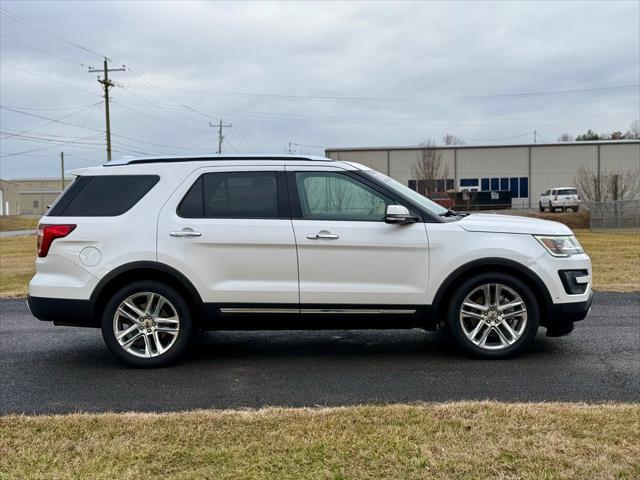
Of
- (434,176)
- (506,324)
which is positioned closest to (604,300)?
(506,324)

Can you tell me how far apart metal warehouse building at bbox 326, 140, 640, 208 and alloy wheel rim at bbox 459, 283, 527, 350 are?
55853 mm

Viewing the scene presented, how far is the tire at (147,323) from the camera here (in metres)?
5.68

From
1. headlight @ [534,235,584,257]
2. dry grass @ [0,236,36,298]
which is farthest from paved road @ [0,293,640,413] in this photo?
dry grass @ [0,236,36,298]

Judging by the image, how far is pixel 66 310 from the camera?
5.70 metres

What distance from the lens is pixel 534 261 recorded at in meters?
5.63

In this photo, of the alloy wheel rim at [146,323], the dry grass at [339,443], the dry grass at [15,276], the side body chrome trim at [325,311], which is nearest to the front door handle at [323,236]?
the side body chrome trim at [325,311]

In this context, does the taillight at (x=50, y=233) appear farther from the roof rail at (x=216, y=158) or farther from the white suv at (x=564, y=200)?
the white suv at (x=564, y=200)

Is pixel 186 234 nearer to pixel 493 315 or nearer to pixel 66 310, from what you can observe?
pixel 66 310

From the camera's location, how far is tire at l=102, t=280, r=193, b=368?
18.6 feet

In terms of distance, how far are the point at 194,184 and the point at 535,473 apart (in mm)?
3857

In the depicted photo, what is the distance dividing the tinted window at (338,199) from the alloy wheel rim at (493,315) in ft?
3.71

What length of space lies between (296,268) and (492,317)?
182 centimetres

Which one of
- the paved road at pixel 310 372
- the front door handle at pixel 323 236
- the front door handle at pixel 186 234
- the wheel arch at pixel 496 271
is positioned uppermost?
the front door handle at pixel 186 234

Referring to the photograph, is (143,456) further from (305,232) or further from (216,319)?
(305,232)
